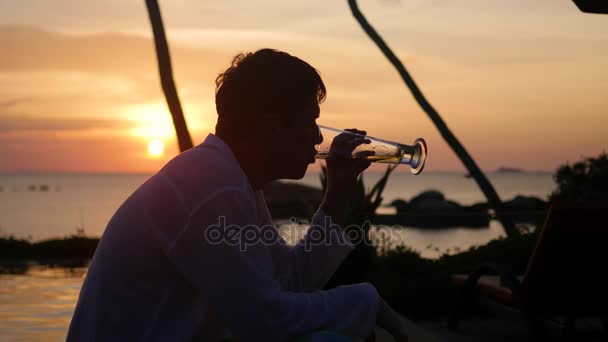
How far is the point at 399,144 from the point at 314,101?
0.70 metres

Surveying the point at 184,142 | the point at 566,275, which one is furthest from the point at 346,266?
the point at 184,142

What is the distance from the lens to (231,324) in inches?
74.7

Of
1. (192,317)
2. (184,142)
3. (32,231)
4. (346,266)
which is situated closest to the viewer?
(192,317)

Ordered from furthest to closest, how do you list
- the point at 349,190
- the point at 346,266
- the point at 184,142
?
the point at 184,142, the point at 346,266, the point at 349,190

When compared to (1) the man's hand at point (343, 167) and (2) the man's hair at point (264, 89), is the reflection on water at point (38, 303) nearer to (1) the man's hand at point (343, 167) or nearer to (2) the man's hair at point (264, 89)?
(1) the man's hand at point (343, 167)

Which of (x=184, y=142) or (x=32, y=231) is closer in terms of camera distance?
(x=184, y=142)

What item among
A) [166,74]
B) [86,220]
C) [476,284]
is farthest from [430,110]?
[86,220]

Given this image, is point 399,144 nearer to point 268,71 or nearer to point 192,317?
point 268,71

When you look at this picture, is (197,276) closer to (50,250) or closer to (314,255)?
(314,255)

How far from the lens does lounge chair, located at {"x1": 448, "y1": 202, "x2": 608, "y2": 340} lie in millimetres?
4957


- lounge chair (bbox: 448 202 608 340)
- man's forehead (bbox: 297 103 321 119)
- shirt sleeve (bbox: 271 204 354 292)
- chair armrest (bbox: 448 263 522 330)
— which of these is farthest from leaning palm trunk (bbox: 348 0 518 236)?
man's forehead (bbox: 297 103 321 119)

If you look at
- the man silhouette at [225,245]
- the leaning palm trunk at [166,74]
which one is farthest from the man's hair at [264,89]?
the leaning palm trunk at [166,74]

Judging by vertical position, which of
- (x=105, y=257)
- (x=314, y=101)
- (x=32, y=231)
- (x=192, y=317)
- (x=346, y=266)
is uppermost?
(x=314, y=101)

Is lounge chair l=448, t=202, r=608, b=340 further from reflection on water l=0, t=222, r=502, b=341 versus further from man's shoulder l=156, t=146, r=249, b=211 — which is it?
man's shoulder l=156, t=146, r=249, b=211
